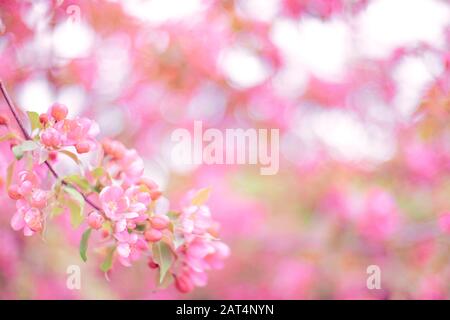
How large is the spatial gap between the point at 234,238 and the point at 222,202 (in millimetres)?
Answer: 116

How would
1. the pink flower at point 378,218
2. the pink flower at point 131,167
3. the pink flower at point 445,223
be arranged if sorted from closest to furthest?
the pink flower at point 131,167 → the pink flower at point 445,223 → the pink flower at point 378,218

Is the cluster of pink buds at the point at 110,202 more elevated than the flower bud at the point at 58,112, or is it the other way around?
the flower bud at the point at 58,112

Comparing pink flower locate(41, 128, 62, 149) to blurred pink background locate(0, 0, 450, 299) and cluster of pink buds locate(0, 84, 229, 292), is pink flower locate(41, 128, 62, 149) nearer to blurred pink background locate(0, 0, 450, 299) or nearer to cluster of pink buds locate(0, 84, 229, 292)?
cluster of pink buds locate(0, 84, 229, 292)

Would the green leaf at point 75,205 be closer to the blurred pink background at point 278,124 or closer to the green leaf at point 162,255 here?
the green leaf at point 162,255

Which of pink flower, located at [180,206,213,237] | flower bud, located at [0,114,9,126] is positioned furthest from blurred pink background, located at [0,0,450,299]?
pink flower, located at [180,206,213,237]

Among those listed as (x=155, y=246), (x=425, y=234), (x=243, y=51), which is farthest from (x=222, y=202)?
(x=155, y=246)

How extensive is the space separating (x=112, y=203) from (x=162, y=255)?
0.12 metres

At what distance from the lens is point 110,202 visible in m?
0.97

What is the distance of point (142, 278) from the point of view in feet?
6.62

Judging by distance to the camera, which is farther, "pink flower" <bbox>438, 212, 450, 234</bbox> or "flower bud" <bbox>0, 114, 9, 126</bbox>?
"pink flower" <bbox>438, 212, 450, 234</bbox>

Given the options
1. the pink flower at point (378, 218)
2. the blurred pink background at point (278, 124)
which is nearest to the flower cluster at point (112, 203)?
the blurred pink background at point (278, 124)

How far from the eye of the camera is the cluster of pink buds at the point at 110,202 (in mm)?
967

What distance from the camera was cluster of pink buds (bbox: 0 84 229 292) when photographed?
38.1 inches

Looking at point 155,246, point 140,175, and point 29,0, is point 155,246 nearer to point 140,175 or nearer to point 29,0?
point 140,175
